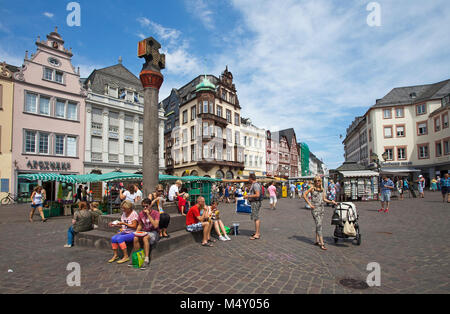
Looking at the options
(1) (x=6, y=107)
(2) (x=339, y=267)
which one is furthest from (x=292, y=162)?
(2) (x=339, y=267)

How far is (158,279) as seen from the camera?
14.5 feet

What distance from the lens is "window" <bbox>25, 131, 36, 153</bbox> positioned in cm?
2416

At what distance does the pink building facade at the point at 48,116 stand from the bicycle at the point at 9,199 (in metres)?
0.59

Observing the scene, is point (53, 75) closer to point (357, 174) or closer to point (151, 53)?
point (151, 53)

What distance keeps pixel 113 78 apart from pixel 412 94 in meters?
47.4

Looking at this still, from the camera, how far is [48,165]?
24953mm

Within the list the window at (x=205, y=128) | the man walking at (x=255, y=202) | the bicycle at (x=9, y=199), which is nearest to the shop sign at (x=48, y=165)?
the bicycle at (x=9, y=199)

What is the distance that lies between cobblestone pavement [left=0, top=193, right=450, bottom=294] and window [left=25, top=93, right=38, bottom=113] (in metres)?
22.1

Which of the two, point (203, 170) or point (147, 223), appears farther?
point (203, 170)

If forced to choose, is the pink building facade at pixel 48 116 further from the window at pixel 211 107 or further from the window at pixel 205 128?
the window at pixel 211 107

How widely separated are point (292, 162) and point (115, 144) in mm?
47615

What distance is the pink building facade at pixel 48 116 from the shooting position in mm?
23766

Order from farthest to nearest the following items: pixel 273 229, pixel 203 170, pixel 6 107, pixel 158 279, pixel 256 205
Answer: pixel 203 170
pixel 6 107
pixel 273 229
pixel 256 205
pixel 158 279
